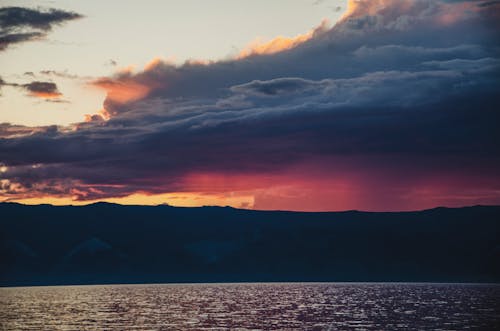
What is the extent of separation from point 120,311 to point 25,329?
45972 millimetres

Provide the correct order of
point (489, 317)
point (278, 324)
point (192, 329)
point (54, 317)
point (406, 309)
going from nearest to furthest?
point (192, 329)
point (278, 324)
point (489, 317)
point (54, 317)
point (406, 309)

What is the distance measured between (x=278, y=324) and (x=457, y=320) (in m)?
33.5

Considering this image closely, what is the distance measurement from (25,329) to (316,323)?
167ft

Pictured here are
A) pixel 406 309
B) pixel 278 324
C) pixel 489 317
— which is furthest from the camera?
pixel 406 309

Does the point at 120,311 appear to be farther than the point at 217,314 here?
Yes

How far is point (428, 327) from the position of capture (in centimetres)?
11731

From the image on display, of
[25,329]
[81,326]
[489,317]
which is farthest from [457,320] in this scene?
[25,329]

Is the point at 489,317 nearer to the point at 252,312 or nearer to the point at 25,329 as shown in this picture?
the point at 252,312

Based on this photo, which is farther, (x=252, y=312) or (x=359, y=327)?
(x=252, y=312)

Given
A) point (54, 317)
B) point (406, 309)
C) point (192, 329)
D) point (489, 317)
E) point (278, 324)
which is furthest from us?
point (406, 309)

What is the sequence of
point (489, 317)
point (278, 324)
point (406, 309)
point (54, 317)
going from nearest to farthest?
point (278, 324), point (489, 317), point (54, 317), point (406, 309)

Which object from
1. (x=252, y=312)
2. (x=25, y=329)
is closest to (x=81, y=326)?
(x=25, y=329)

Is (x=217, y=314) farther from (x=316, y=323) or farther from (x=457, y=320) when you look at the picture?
(x=457, y=320)

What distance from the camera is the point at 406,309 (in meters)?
168
